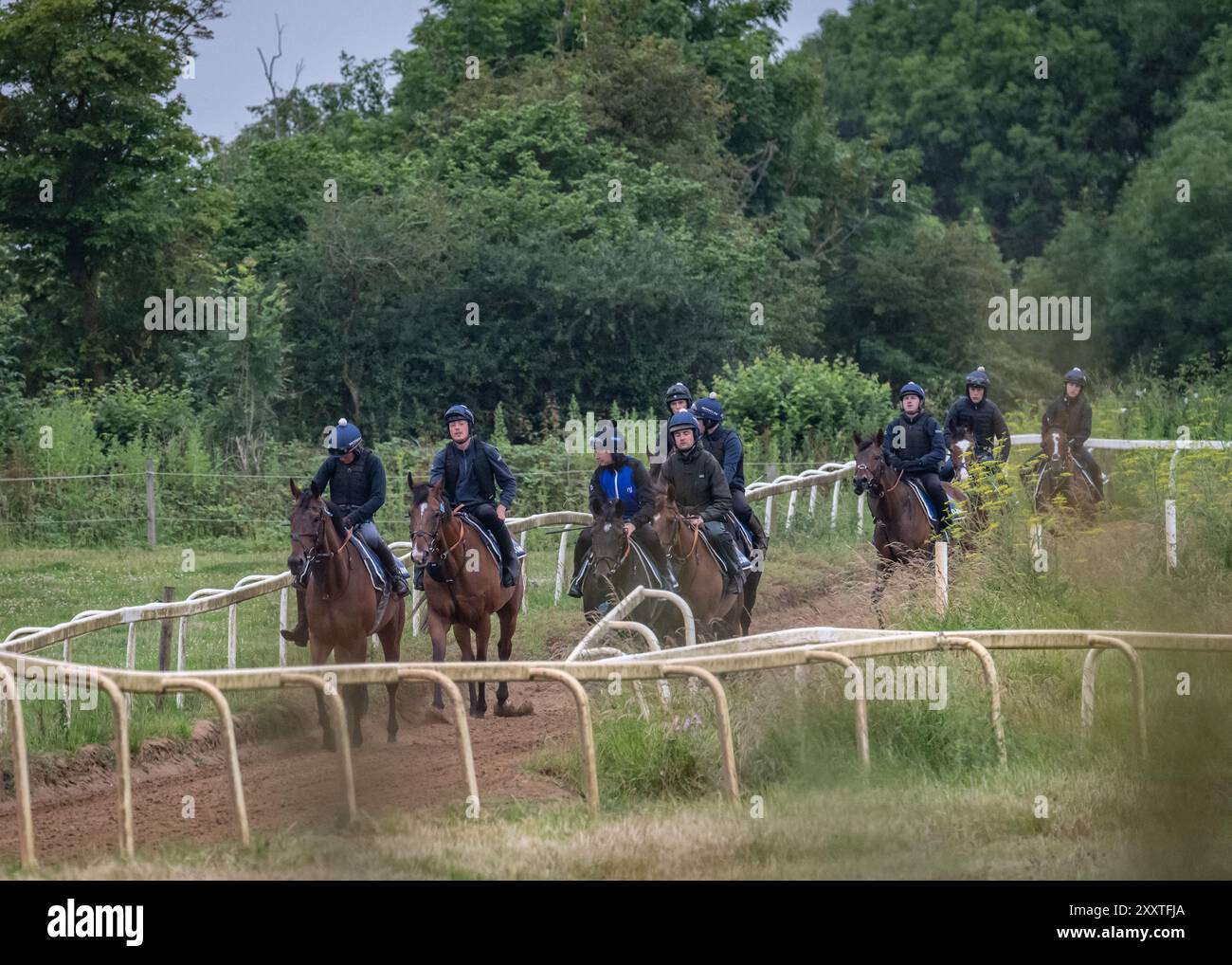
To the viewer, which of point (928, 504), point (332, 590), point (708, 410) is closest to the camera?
point (332, 590)

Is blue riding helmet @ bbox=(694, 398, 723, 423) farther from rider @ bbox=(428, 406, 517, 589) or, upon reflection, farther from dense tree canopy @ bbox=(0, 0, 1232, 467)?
dense tree canopy @ bbox=(0, 0, 1232, 467)

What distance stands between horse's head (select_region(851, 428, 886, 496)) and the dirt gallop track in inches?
154

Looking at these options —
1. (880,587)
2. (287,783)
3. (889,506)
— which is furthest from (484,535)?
(889,506)

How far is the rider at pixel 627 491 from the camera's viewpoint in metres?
15.8

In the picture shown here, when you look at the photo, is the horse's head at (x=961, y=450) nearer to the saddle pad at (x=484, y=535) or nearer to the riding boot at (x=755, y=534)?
the riding boot at (x=755, y=534)

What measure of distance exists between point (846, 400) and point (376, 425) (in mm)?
9426

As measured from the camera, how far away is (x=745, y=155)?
4897 centimetres

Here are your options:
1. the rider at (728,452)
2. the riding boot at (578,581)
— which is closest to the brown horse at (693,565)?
the riding boot at (578,581)

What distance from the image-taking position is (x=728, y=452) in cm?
1741

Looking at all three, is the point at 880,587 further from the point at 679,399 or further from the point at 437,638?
the point at 437,638

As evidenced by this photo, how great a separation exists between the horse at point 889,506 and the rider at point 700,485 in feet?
6.74

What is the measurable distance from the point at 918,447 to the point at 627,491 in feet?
13.3

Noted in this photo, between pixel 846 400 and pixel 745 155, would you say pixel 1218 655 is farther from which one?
pixel 745 155
